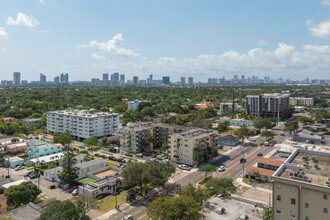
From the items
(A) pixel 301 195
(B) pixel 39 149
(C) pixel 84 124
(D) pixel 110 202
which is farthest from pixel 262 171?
(C) pixel 84 124

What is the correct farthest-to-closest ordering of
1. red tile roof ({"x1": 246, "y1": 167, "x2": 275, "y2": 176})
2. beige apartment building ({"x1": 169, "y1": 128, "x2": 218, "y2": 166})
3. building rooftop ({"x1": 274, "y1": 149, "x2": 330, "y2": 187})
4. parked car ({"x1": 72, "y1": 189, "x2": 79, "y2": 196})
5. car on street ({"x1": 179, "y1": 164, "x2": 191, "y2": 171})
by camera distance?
beige apartment building ({"x1": 169, "y1": 128, "x2": 218, "y2": 166}) < car on street ({"x1": 179, "y1": 164, "x2": 191, "y2": 171}) < red tile roof ({"x1": 246, "y1": 167, "x2": 275, "y2": 176}) < parked car ({"x1": 72, "y1": 189, "x2": 79, "y2": 196}) < building rooftop ({"x1": 274, "y1": 149, "x2": 330, "y2": 187})

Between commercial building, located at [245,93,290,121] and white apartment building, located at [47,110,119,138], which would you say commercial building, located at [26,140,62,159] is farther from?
commercial building, located at [245,93,290,121]

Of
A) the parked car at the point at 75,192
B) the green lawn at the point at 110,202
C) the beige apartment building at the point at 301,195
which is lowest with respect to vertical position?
the green lawn at the point at 110,202

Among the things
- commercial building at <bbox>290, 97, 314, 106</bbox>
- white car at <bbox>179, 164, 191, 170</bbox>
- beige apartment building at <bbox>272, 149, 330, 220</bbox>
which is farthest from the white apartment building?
commercial building at <bbox>290, 97, 314, 106</bbox>

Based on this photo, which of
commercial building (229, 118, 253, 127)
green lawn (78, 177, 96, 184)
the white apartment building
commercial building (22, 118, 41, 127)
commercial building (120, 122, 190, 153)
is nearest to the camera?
green lawn (78, 177, 96, 184)

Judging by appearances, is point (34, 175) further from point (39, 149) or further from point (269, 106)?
point (269, 106)

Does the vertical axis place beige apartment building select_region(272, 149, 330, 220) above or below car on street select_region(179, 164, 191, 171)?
above

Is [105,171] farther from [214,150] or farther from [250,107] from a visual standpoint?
[250,107]

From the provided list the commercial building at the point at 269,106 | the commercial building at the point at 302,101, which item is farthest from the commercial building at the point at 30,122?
the commercial building at the point at 302,101

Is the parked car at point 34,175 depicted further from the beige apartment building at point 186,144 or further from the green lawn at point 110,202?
the beige apartment building at point 186,144
